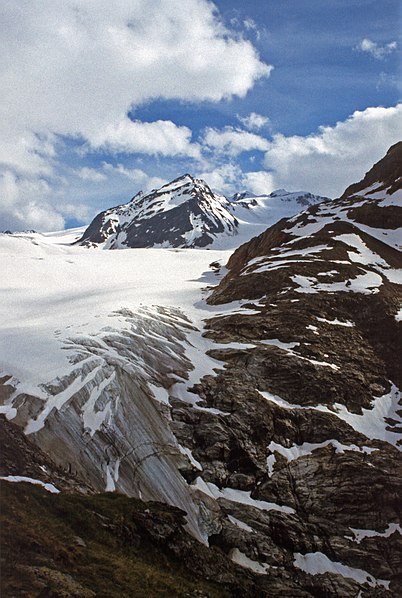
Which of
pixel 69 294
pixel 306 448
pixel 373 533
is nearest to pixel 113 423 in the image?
pixel 306 448

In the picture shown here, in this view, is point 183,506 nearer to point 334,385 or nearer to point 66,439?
point 66,439

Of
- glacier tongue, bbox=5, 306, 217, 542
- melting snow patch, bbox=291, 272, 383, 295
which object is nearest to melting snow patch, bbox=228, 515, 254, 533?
glacier tongue, bbox=5, 306, 217, 542

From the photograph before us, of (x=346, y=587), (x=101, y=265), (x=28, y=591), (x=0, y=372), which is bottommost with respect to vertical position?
(x=346, y=587)

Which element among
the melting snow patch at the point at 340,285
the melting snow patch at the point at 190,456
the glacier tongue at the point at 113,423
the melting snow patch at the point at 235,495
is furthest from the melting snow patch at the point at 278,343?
the melting snow patch at the point at 190,456

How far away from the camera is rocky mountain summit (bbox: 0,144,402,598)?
18.4m

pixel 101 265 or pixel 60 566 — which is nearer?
pixel 60 566

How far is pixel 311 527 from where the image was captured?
99.1 ft

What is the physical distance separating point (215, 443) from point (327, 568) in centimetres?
1057

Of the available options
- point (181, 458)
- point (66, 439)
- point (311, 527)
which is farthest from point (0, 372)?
point (311, 527)

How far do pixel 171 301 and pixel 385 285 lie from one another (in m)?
29.6

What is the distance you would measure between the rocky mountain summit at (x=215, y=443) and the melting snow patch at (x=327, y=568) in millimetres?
101

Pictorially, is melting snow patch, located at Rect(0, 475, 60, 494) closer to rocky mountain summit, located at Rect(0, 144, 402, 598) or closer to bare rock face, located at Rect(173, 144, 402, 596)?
rocky mountain summit, located at Rect(0, 144, 402, 598)

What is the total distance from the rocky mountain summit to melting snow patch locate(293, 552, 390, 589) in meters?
0.10

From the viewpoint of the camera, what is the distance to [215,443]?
3225 centimetres
